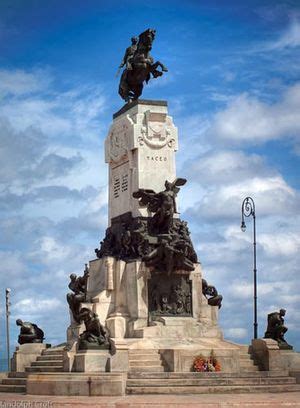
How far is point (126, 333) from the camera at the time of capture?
30.4m

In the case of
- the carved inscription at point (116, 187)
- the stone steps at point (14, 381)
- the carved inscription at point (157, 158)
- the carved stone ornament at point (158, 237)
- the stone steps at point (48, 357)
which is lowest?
the stone steps at point (14, 381)

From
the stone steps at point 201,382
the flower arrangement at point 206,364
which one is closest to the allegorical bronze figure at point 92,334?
the stone steps at point 201,382

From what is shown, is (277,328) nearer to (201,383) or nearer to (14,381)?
(201,383)

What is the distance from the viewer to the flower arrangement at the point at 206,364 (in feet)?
89.8

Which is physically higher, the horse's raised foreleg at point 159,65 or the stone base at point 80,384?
the horse's raised foreleg at point 159,65

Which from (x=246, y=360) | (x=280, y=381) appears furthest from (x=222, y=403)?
(x=246, y=360)

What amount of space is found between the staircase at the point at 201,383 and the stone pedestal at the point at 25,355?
684cm

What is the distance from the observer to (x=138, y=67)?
3544 centimetres

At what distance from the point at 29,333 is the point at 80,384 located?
9083 millimetres

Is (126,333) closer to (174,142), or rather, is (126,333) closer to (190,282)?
(190,282)

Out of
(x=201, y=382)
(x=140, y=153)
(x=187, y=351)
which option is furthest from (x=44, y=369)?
(x=140, y=153)

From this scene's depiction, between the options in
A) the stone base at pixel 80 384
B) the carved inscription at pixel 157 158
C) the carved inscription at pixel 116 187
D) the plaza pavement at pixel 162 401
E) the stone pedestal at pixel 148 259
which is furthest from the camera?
the carved inscription at pixel 116 187

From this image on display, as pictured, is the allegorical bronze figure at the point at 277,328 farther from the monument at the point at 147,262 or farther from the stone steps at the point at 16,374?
the stone steps at the point at 16,374

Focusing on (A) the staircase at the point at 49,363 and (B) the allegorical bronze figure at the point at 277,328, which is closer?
(A) the staircase at the point at 49,363
